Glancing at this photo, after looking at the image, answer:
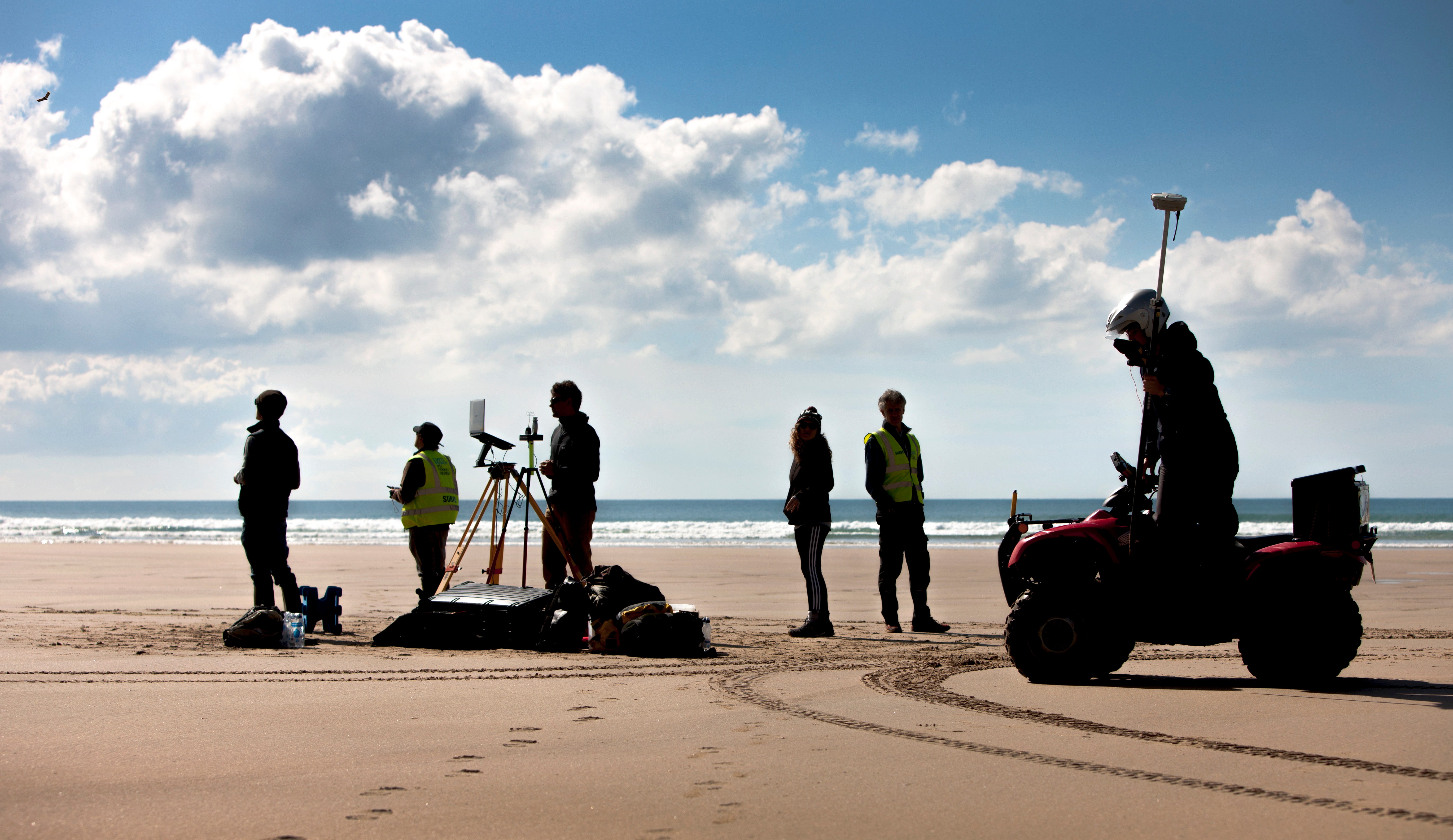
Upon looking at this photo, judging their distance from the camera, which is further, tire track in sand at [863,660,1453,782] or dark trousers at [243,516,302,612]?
dark trousers at [243,516,302,612]

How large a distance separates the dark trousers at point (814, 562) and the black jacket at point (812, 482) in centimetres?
7

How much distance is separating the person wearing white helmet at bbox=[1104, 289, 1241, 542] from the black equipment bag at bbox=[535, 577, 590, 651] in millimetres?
3460

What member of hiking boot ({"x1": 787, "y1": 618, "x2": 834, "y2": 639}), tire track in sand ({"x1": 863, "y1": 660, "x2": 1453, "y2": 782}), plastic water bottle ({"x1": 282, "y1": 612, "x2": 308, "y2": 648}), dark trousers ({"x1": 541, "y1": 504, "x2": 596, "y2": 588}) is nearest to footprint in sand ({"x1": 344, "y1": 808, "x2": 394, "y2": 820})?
tire track in sand ({"x1": 863, "y1": 660, "x2": 1453, "y2": 782})

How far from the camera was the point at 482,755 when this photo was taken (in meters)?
3.29

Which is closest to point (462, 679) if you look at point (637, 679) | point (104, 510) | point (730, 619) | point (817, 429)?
point (637, 679)

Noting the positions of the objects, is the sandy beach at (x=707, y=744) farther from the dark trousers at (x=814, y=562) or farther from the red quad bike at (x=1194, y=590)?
the dark trousers at (x=814, y=562)

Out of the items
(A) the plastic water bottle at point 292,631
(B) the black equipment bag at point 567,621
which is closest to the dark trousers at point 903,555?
(B) the black equipment bag at point 567,621

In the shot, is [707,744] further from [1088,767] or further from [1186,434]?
[1186,434]


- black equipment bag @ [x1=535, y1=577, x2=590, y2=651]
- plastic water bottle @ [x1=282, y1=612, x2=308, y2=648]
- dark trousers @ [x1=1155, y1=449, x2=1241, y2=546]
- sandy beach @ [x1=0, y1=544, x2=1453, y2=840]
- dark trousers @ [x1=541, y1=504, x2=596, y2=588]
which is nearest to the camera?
sandy beach @ [x1=0, y1=544, x2=1453, y2=840]

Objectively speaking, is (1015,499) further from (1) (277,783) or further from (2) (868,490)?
(1) (277,783)

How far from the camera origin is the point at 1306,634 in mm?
4523

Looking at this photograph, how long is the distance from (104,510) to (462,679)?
4736 inches

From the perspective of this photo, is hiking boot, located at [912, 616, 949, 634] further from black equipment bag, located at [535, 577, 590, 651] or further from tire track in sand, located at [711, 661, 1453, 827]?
tire track in sand, located at [711, 661, 1453, 827]

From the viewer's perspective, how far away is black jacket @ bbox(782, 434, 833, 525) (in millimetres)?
7461
